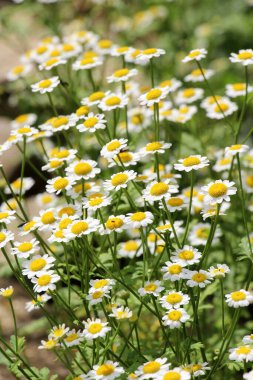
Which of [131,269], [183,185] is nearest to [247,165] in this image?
[183,185]

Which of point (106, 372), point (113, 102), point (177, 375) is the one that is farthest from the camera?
point (113, 102)

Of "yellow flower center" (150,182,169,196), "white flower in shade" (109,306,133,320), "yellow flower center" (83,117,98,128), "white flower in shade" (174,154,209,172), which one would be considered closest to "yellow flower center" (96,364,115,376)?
"white flower in shade" (109,306,133,320)

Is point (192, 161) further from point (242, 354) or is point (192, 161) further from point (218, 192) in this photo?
point (242, 354)

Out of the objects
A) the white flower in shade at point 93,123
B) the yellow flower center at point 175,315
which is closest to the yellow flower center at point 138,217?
the yellow flower center at point 175,315

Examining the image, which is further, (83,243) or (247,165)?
(247,165)

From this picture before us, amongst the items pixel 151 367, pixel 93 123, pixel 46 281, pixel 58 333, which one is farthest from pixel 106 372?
pixel 93 123

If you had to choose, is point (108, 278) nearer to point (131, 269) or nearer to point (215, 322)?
point (131, 269)
